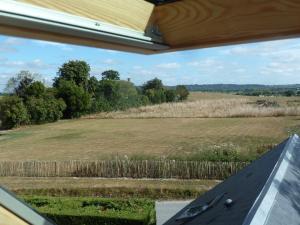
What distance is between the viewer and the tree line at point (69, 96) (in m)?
32.3

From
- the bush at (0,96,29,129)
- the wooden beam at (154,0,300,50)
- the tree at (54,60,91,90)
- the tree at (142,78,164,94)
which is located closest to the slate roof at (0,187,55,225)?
the wooden beam at (154,0,300,50)

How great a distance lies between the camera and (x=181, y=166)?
48.6 ft

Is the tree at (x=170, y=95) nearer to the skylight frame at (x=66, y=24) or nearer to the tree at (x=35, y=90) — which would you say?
the tree at (x=35, y=90)

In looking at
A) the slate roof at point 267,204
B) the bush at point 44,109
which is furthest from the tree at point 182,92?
the slate roof at point 267,204

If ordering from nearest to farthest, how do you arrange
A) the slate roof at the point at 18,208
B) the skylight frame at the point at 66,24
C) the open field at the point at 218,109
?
the skylight frame at the point at 66,24
the slate roof at the point at 18,208
the open field at the point at 218,109

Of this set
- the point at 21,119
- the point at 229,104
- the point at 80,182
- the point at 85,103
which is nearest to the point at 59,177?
the point at 80,182

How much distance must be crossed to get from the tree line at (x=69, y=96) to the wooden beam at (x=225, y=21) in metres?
30.7

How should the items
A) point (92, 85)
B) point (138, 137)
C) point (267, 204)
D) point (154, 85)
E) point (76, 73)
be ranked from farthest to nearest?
1. point (154, 85)
2. point (92, 85)
3. point (76, 73)
4. point (138, 137)
5. point (267, 204)

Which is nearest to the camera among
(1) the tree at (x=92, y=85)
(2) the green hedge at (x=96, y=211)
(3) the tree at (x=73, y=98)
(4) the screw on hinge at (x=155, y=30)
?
(4) the screw on hinge at (x=155, y=30)

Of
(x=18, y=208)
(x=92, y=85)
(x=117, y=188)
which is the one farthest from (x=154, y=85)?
(x=18, y=208)

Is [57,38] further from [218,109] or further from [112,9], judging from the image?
[218,109]

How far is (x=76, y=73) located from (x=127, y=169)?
22597mm

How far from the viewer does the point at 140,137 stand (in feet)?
95.2

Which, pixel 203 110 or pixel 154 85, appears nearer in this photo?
pixel 203 110
